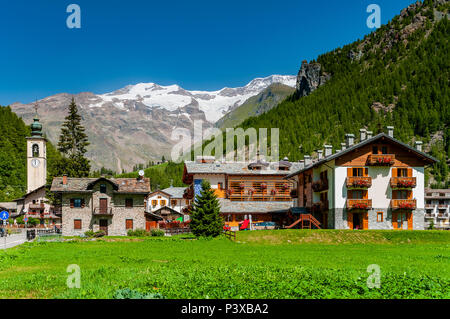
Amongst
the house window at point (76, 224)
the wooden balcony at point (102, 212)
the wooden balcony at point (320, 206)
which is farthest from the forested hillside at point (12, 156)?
the wooden balcony at point (320, 206)

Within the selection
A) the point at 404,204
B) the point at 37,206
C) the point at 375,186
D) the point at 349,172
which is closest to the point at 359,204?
the point at 375,186

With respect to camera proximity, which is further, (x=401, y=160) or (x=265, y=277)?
(x=401, y=160)

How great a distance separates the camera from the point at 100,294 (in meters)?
14.3

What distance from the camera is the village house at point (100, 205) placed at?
213ft

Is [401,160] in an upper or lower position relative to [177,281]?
upper

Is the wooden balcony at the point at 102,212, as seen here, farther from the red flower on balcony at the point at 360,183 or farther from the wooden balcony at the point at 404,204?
the wooden balcony at the point at 404,204

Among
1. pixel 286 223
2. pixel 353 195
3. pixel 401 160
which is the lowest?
pixel 286 223

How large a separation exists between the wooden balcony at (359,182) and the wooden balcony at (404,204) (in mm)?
3786

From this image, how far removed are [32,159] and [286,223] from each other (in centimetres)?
8968

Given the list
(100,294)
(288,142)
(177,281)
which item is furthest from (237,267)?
(288,142)

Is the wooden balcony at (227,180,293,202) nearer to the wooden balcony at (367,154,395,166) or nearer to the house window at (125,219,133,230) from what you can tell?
the house window at (125,219,133,230)

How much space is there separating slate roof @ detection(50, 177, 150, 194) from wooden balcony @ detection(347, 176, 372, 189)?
1118 inches

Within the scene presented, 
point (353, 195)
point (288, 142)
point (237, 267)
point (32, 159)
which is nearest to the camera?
point (237, 267)
